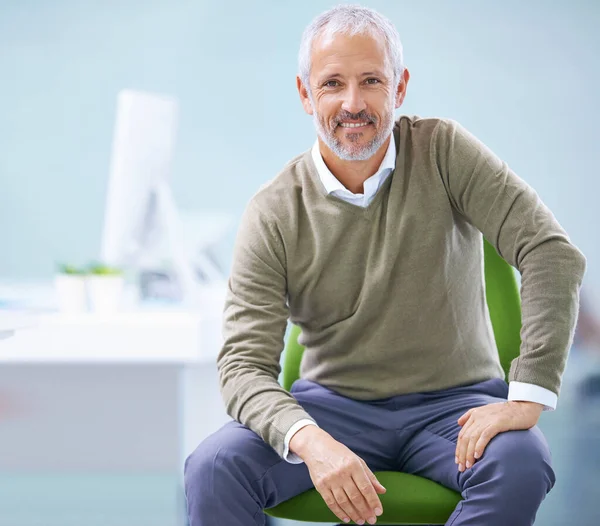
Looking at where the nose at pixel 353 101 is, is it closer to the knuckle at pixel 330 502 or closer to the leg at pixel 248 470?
the leg at pixel 248 470

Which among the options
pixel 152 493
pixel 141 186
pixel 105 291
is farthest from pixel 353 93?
pixel 152 493

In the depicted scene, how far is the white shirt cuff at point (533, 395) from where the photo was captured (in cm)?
135

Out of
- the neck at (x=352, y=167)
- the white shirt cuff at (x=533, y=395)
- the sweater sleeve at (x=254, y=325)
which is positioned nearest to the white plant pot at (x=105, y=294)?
the sweater sleeve at (x=254, y=325)

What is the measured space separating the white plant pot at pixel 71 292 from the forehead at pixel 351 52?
1347 mm

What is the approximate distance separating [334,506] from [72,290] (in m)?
1.50

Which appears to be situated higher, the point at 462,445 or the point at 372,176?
the point at 372,176

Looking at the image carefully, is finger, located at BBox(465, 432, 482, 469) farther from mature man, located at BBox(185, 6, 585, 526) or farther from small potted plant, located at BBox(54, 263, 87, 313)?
small potted plant, located at BBox(54, 263, 87, 313)

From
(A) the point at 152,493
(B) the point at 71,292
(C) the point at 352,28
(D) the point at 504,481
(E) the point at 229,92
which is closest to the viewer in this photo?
(D) the point at 504,481

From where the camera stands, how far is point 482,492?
1.26m

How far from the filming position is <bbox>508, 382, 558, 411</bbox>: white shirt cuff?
4.44 ft

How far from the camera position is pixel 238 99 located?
3881mm

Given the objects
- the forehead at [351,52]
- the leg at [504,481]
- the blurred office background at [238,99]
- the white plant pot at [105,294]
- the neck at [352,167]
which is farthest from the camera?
the blurred office background at [238,99]

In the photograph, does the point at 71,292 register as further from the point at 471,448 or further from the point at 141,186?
the point at 471,448

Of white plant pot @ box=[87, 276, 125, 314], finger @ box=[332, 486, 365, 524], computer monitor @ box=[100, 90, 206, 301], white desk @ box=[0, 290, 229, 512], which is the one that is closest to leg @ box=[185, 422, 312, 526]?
finger @ box=[332, 486, 365, 524]
